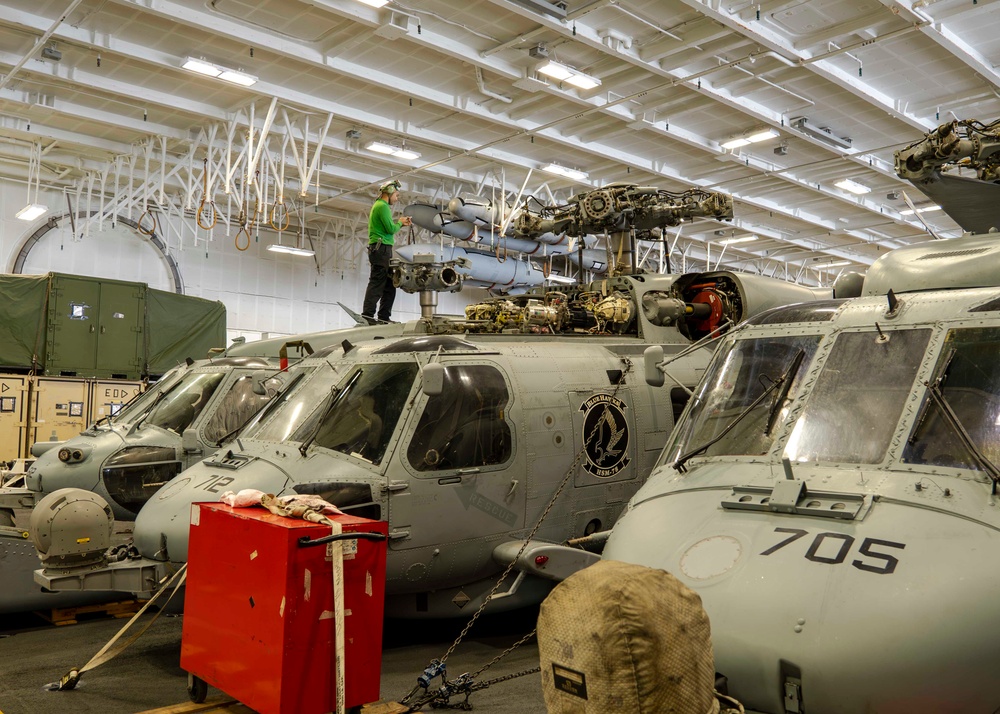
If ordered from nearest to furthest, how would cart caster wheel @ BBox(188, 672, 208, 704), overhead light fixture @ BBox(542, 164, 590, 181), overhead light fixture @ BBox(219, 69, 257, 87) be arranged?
cart caster wheel @ BBox(188, 672, 208, 704), overhead light fixture @ BBox(219, 69, 257, 87), overhead light fixture @ BBox(542, 164, 590, 181)

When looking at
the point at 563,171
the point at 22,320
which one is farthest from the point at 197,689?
the point at 563,171

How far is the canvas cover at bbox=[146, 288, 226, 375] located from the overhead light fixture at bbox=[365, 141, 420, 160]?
455 centimetres

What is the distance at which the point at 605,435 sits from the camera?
272 inches

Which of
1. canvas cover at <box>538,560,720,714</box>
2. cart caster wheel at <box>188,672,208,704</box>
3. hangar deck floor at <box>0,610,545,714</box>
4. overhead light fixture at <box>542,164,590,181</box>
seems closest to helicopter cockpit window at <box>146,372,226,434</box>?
hangar deck floor at <box>0,610,545,714</box>

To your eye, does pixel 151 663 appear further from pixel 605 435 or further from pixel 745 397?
pixel 745 397

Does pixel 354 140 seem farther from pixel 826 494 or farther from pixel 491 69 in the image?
pixel 826 494

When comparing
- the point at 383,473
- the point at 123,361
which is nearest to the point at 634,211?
the point at 383,473

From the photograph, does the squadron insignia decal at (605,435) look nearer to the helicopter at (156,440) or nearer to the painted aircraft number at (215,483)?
the helicopter at (156,440)

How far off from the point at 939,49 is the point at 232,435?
11.4m

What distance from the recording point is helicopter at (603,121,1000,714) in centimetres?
296

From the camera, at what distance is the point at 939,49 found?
490 inches

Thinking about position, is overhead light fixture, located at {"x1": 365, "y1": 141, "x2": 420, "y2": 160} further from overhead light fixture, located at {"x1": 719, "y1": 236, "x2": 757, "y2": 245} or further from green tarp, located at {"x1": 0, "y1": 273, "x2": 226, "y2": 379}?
overhead light fixture, located at {"x1": 719, "y1": 236, "x2": 757, "y2": 245}

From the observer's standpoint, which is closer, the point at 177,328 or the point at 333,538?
the point at 333,538

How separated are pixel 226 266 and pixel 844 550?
2088 centimetres
